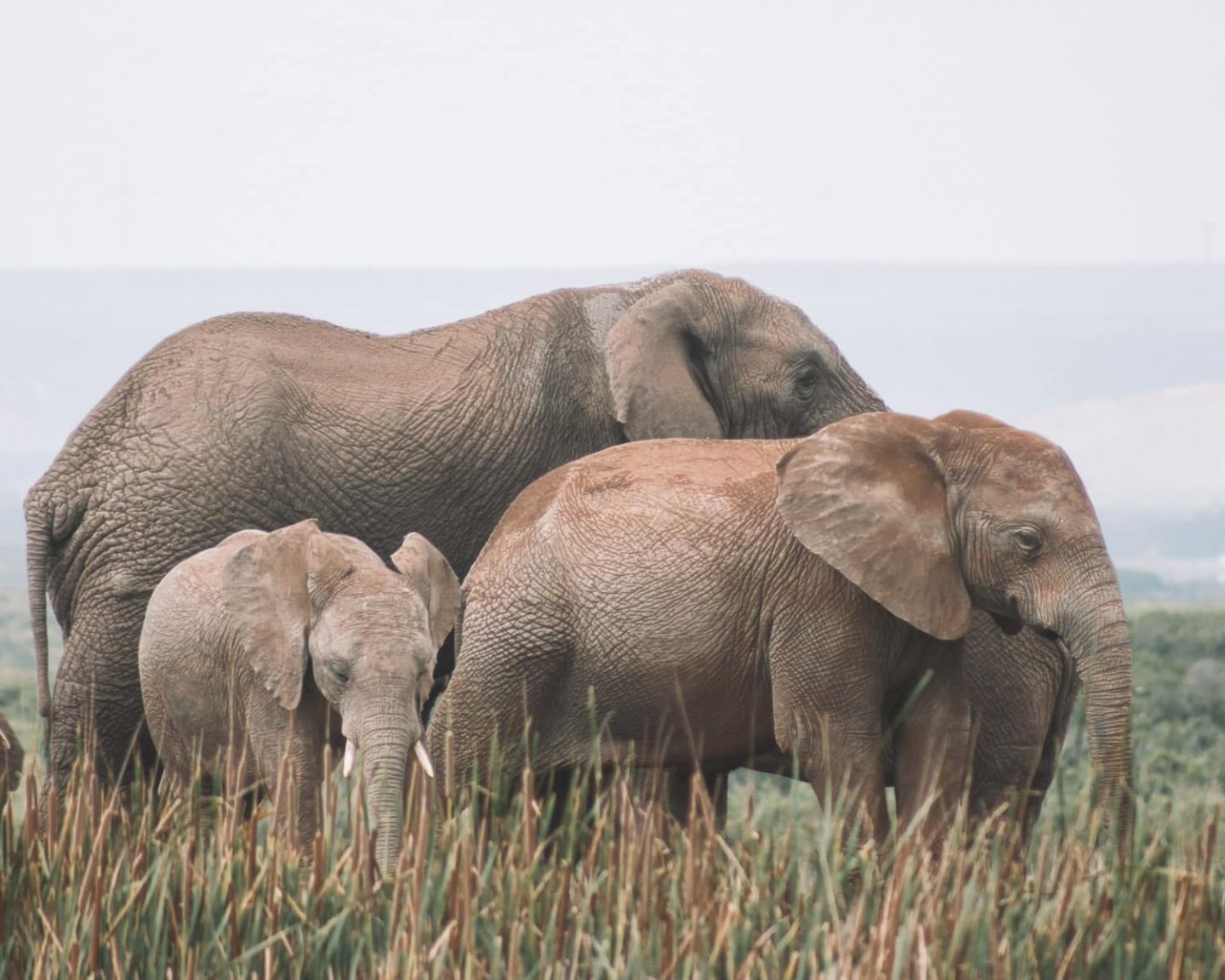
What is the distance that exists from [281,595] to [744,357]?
9.26 ft

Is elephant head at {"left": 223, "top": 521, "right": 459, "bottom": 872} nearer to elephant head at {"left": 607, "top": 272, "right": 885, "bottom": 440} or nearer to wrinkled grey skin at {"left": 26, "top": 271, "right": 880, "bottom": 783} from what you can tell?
wrinkled grey skin at {"left": 26, "top": 271, "right": 880, "bottom": 783}

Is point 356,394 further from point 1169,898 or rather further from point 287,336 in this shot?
point 1169,898

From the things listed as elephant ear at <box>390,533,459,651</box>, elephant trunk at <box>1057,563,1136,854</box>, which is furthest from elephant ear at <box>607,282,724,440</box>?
elephant trunk at <box>1057,563,1136,854</box>

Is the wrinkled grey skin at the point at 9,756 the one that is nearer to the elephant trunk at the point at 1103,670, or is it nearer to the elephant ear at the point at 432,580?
the elephant ear at the point at 432,580

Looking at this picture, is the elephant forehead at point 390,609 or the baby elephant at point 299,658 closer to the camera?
the baby elephant at point 299,658

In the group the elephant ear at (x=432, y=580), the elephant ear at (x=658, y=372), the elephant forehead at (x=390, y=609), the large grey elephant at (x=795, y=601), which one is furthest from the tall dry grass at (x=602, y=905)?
the elephant ear at (x=658, y=372)

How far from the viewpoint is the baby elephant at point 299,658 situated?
5.92 meters

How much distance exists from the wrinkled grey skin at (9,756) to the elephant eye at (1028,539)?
2.61 m

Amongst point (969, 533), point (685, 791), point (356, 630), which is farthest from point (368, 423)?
point (969, 533)

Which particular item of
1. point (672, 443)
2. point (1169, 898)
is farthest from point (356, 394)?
point (1169, 898)

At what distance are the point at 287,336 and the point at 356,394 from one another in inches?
13.6

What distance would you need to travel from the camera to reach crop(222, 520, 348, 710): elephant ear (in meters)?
6.27

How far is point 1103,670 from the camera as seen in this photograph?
6.12 metres

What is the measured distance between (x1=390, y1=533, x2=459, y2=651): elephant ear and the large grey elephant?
1.02ft
